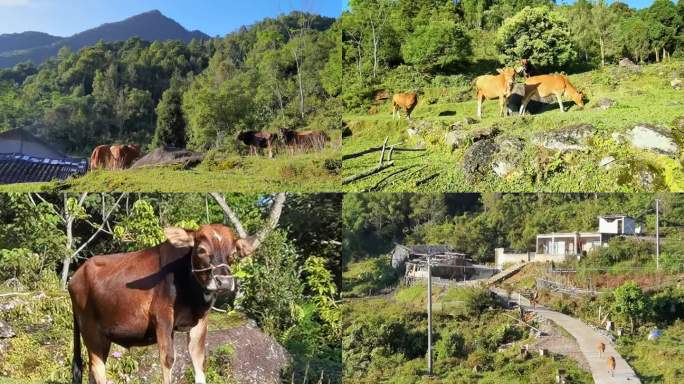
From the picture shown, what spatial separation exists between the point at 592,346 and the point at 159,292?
14.3ft

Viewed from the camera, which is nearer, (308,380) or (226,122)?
Answer: (308,380)

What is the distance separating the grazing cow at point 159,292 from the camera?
4227mm

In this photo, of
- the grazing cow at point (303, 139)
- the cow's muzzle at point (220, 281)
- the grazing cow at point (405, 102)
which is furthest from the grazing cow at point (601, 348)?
the cow's muzzle at point (220, 281)

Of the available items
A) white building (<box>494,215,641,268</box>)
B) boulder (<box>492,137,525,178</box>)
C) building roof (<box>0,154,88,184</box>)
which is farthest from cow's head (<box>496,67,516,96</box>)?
building roof (<box>0,154,88,184</box>)

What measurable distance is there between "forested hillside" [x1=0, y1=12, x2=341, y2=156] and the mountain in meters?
0.08

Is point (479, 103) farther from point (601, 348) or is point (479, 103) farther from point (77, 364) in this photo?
point (77, 364)

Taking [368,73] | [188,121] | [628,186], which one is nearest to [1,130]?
[188,121]

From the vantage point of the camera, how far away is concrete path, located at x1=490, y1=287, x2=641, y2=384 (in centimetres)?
680

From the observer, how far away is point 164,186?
7348mm

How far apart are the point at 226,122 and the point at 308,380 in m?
3.10

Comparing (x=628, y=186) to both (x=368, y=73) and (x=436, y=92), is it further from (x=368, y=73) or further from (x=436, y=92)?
(x=368, y=73)

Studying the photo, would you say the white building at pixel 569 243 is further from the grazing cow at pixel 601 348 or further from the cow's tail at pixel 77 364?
the cow's tail at pixel 77 364

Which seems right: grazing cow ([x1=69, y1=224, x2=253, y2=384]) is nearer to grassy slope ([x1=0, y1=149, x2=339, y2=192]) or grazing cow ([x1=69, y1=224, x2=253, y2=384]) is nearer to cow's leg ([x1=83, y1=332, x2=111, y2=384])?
cow's leg ([x1=83, y1=332, x2=111, y2=384])

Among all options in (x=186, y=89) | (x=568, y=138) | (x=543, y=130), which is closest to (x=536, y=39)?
(x=543, y=130)
